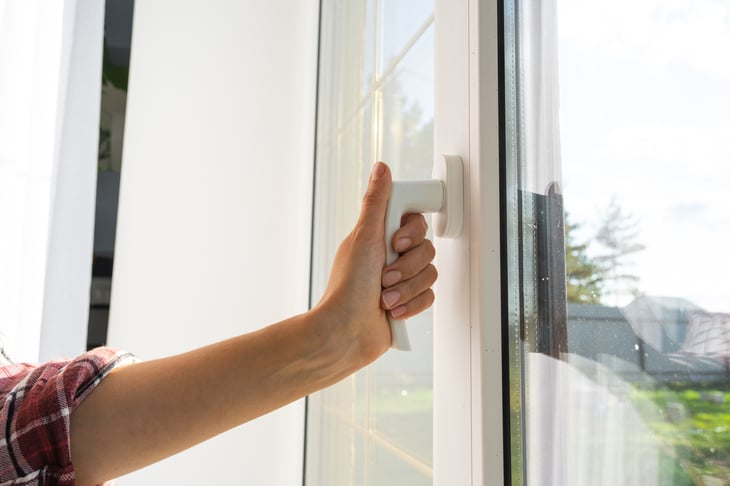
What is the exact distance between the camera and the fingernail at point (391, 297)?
593mm

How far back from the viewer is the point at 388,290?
1.97 feet

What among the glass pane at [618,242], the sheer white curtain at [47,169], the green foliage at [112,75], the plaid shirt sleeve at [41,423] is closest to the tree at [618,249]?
the glass pane at [618,242]

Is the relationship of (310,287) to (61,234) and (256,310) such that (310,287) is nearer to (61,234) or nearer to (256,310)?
(256,310)

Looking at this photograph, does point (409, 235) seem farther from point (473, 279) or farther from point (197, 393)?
point (197, 393)

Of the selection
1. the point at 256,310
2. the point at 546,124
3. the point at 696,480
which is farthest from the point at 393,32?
the point at 256,310

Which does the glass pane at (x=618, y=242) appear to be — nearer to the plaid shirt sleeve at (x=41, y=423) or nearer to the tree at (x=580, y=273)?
the tree at (x=580, y=273)

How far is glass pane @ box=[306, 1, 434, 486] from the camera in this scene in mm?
792

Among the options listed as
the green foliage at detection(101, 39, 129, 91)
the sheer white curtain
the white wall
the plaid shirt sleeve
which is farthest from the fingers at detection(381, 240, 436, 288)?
the green foliage at detection(101, 39, 129, 91)

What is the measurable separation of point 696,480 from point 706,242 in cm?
14

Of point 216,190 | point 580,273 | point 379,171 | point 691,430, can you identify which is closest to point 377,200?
point 379,171

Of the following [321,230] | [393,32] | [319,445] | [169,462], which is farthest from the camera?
[169,462]

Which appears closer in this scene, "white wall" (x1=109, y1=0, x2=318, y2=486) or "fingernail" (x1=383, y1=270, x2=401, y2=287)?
"fingernail" (x1=383, y1=270, x2=401, y2=287)

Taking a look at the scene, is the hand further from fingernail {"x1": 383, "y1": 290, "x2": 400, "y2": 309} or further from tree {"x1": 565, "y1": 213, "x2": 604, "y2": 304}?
tree {"x1": 565, "y1": 213, "x2": 604, "y2": 304}

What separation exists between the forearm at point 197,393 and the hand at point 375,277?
0.01 metres
